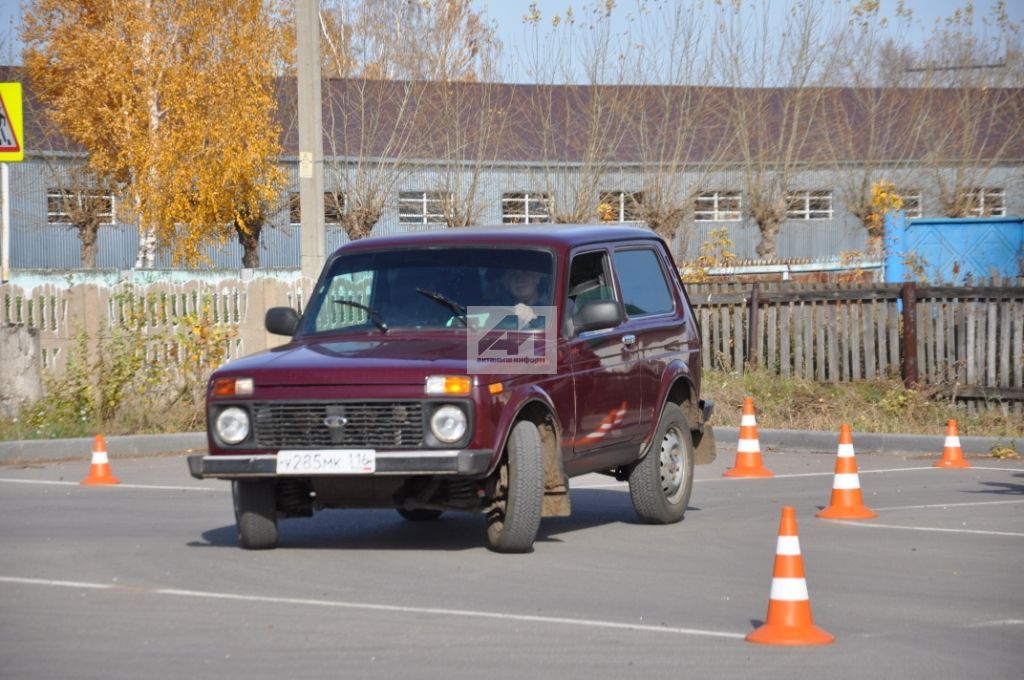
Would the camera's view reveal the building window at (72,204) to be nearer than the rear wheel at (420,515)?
No

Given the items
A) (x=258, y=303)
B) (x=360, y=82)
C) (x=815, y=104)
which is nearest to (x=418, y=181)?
(x=360, y=82)

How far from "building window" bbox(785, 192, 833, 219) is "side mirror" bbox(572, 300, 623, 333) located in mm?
33607

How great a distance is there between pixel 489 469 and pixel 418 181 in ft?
112

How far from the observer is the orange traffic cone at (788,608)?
21.7ft

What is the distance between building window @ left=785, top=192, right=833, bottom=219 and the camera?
42.9 m

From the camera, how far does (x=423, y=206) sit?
42.8 m

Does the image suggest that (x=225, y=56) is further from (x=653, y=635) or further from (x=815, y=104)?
(x=653, y=635)

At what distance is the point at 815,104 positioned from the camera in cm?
4050

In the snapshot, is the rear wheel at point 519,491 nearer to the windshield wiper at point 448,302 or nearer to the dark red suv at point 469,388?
the dark red suv at point 469,388

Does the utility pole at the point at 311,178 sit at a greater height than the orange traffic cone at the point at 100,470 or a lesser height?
greater

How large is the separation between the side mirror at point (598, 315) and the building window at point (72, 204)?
40.8 m

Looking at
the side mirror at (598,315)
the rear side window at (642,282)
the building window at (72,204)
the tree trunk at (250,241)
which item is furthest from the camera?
the building window at (72,204)

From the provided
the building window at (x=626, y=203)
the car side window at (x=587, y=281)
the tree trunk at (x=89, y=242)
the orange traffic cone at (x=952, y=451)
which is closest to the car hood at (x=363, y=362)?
the car side window at (x=587, y=281)

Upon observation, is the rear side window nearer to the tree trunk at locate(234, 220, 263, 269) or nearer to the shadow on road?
the shadow on road
